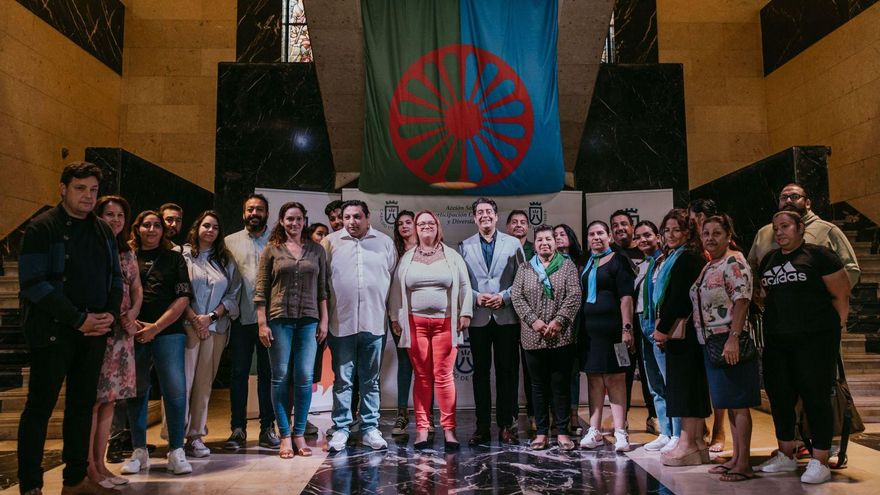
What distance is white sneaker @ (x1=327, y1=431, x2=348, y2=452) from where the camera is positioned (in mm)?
3855

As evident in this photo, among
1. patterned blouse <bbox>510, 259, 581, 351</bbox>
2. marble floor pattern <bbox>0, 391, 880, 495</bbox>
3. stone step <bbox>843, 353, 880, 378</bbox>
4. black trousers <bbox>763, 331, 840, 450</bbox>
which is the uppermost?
patterned blouse <bbox>510, 259, 581, 351</bbox>

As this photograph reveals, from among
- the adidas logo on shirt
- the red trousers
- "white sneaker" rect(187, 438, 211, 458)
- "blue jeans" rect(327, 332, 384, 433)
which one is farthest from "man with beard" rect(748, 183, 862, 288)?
"white sneaker" rect(187, 438, 211, 458)

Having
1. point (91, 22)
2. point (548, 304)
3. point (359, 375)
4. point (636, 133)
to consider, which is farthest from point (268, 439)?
point (91, 22)

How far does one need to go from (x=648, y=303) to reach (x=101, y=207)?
3285mm

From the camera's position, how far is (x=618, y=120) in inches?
304

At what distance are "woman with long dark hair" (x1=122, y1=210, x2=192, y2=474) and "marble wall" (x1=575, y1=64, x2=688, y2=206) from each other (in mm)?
5339

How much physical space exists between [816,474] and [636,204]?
362 cm

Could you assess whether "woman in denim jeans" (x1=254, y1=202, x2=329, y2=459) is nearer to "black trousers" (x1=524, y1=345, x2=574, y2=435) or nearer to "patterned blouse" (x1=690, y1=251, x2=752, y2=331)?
"black trousers" (x1=524, y1=345, x2=574, y2=435)

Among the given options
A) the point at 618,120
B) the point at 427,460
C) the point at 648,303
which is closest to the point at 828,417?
the point at 648,303

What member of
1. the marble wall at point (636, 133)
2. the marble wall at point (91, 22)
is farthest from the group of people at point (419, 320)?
the marble wall at point (91, 22)

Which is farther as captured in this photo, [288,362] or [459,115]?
[459,115]

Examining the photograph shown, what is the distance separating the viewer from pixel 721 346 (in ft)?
10.6

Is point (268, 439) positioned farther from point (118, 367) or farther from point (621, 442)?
point (621, 442)

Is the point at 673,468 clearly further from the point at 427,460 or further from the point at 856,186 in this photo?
the point at 856,186
